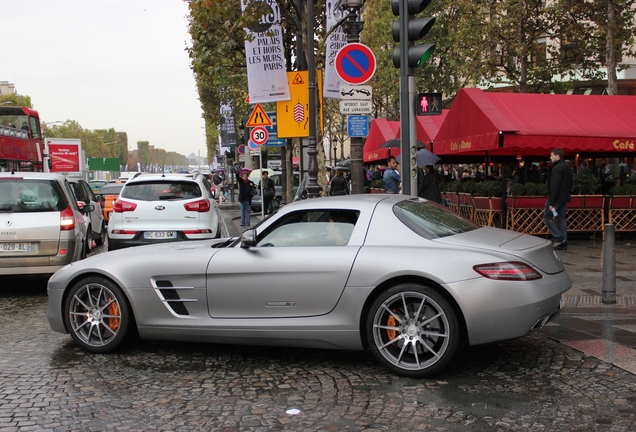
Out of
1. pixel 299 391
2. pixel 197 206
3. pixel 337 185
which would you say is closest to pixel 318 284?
pixel 299 391

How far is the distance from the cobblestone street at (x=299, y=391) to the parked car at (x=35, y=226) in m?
2.97

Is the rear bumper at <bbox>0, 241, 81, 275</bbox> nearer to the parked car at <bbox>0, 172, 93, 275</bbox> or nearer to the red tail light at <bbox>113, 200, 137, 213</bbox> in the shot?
the parked car at <bbox>0, 172, 93, 275</bbox>

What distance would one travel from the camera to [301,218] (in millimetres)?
5660

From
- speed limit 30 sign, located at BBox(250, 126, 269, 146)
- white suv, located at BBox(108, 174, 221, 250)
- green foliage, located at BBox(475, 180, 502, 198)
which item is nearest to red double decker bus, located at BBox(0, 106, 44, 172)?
speed limit 30 sign, located at BBox(250, 126, 269, 146)

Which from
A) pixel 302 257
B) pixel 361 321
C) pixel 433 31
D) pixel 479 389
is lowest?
pixel 479 389

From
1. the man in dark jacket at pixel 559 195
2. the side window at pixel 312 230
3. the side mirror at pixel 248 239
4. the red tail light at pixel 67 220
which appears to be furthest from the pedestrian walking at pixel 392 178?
the side mirror at pixel 248 239

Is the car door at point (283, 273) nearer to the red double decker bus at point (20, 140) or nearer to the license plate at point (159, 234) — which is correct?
the license plate at point (159, 234)

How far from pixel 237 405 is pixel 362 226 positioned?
170 cm

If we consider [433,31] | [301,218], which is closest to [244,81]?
[433,31]

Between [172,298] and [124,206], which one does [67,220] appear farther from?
[172,298]

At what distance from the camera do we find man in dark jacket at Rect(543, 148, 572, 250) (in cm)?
1190

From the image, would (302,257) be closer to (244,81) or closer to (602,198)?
(602,198)

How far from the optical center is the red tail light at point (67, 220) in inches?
362

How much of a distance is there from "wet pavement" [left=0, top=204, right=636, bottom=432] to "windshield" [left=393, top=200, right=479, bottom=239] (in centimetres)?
105
